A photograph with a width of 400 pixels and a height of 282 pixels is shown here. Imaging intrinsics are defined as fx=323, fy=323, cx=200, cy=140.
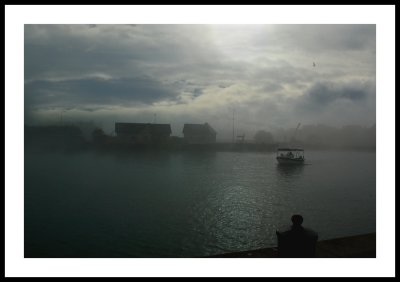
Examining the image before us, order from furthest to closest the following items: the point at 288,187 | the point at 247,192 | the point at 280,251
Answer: the point at 288,187
the point at 247,192
the point at 280,251

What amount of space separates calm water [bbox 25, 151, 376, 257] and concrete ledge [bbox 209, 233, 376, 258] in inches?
343

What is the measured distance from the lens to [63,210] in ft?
71.4

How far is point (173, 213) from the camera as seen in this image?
21203 millimetres

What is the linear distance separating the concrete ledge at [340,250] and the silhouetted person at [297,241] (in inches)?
53.4

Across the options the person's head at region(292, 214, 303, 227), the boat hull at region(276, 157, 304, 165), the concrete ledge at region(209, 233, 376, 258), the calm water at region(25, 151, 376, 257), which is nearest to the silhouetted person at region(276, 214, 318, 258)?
the person's head at region(292, 214, 303, 227)

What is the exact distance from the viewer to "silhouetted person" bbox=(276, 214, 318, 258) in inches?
170

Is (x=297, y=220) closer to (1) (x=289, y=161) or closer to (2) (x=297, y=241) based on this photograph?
(2) (x=297, y=241)

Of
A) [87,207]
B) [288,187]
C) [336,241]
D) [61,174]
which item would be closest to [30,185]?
[61,174]

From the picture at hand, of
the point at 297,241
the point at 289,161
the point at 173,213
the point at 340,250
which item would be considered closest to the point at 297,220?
the point at 297,241

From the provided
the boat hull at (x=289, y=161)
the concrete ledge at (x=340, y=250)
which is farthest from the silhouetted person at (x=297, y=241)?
the boat hull at (x=289, y=161)

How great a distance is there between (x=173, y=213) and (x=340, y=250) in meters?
16.0

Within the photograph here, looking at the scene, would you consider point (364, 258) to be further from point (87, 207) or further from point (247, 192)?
point (247, 192)

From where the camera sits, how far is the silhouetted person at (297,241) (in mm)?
4312

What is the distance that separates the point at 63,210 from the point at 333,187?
27850 mm
